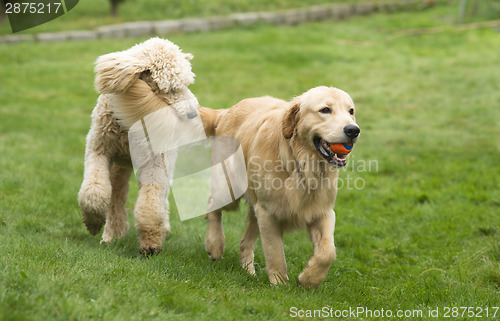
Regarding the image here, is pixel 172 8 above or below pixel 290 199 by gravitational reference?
below

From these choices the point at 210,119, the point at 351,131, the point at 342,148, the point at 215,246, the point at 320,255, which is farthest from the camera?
the point at 210,119

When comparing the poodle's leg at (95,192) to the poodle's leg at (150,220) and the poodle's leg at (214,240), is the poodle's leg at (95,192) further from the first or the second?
the poodle's leg at (214,240)

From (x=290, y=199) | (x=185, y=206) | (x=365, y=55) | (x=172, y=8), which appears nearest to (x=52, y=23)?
(x=172, y=8)

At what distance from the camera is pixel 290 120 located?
458cm

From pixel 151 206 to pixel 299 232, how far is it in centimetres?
134

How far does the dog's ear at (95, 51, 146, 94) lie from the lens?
15.4 ft

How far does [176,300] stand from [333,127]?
1710 millimetres

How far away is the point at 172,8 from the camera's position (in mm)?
19500

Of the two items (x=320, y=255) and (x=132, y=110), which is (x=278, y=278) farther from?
(x=132, y=110)

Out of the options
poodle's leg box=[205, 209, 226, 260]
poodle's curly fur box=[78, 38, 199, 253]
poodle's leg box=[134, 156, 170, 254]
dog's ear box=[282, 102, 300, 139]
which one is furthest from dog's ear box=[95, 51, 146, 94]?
poodle's leg box=[205, 209, 226, 260]

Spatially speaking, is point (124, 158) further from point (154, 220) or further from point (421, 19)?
point (421, 19)

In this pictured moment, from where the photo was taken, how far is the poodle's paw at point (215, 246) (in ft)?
17.4

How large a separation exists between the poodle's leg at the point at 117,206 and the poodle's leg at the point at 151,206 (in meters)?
0.70

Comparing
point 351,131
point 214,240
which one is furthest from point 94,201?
point 351,131
